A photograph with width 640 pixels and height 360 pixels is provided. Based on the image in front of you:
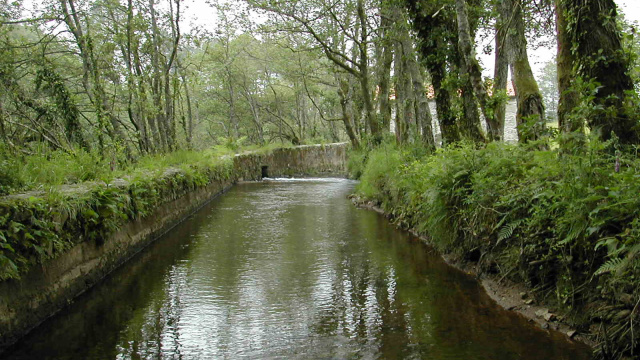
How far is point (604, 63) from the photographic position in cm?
514

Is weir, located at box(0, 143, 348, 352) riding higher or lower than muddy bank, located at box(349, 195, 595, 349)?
higher

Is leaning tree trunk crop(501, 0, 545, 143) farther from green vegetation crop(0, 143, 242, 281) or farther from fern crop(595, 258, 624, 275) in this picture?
green vegetation crop(0, 143, 242, 281)

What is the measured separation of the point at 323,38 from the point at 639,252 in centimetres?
1702

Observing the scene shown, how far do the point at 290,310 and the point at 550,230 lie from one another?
310 centimetres

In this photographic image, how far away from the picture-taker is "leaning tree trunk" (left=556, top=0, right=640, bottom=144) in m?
5.09

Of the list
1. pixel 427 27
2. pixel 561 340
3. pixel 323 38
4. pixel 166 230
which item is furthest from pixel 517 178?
pixel 323 38

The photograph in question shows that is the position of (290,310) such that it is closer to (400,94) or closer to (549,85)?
(400,94)

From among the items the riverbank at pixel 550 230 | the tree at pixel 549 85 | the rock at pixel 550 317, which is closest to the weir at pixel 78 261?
the riverbank at pixel 550 230

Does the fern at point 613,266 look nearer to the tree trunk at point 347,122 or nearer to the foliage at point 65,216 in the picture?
the foliage at point 65,216

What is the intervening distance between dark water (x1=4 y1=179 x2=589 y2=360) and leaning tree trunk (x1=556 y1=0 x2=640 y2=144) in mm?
2474

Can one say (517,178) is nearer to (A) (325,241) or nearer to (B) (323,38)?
(A) (325,241)

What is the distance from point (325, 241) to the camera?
9.36 m

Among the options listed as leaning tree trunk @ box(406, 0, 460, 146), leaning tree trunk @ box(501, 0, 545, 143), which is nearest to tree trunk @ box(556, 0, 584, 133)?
leaning tree trunk @ box(501, 0, 545, 143)

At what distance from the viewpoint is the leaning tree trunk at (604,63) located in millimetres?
5094
